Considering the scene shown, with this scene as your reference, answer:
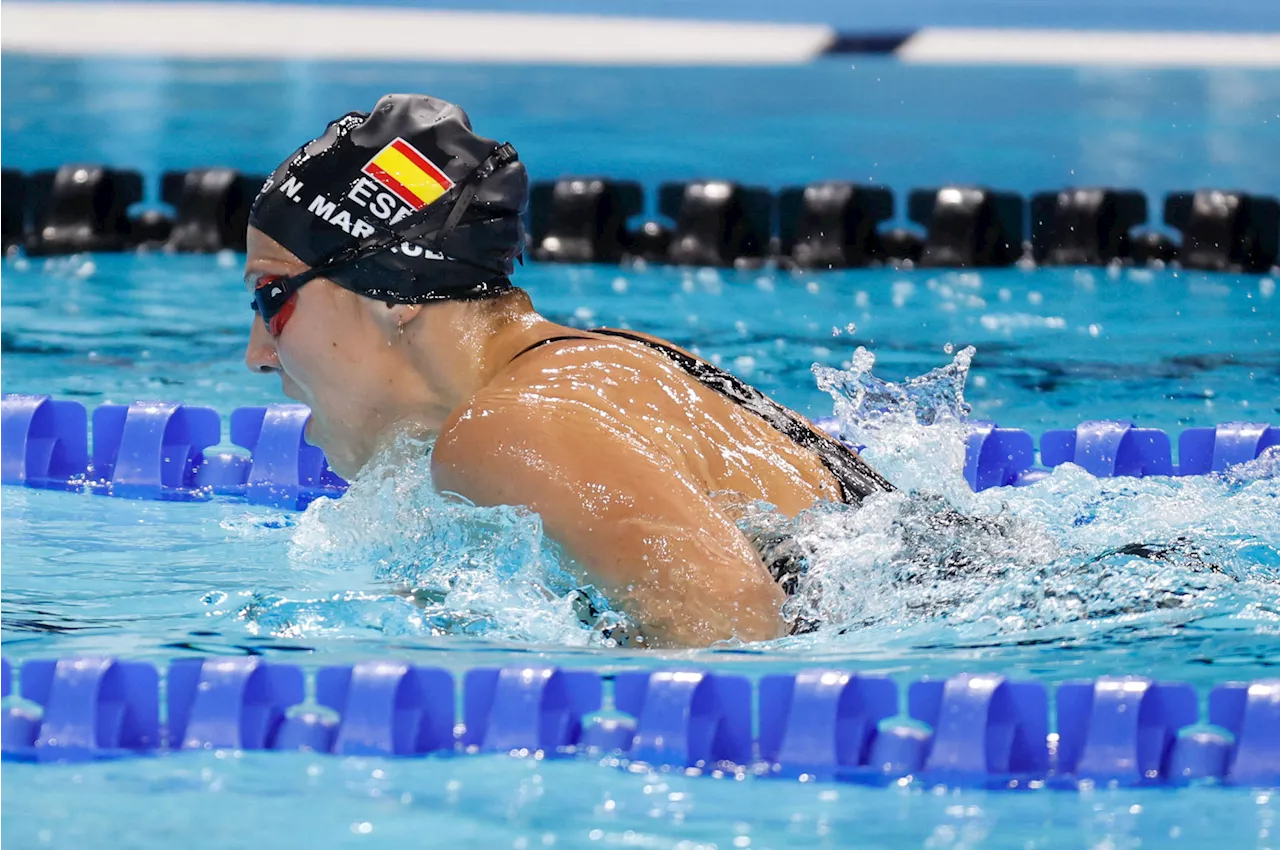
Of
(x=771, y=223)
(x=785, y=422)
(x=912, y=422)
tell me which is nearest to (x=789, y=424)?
(x=785, y=422)

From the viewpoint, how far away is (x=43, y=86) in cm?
1537

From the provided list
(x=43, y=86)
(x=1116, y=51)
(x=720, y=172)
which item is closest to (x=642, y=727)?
(x=720, y=172)

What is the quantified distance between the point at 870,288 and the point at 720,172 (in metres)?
4.30

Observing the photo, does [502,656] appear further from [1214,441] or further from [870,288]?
[870,288]

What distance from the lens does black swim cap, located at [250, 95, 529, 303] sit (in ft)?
8.65

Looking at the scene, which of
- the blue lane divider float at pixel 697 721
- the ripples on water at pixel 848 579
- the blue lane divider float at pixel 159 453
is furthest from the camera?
the blue lane divider float at pixel 159 453

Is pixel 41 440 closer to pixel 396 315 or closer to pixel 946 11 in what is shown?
pixel 396 315

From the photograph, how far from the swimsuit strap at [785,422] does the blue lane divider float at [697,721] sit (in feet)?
1.39

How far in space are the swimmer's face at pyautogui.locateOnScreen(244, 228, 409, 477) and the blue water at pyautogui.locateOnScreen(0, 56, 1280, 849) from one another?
0.44ft

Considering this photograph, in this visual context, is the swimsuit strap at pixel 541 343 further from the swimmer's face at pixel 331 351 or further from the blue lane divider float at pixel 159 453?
the blue lane divider float at pixel 159 453

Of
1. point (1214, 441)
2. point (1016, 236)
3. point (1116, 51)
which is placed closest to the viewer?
point (1214, 441)

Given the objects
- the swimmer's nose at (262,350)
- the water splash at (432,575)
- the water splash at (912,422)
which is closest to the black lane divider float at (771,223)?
the water splash at (912,422)

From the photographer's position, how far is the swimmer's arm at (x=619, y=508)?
7.43 ft

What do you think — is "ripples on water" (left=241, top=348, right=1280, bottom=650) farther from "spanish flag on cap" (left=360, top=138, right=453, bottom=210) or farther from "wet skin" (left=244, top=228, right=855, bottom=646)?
"spanish flag on cap" (left=360, top=138, right=453, bottom=210)
